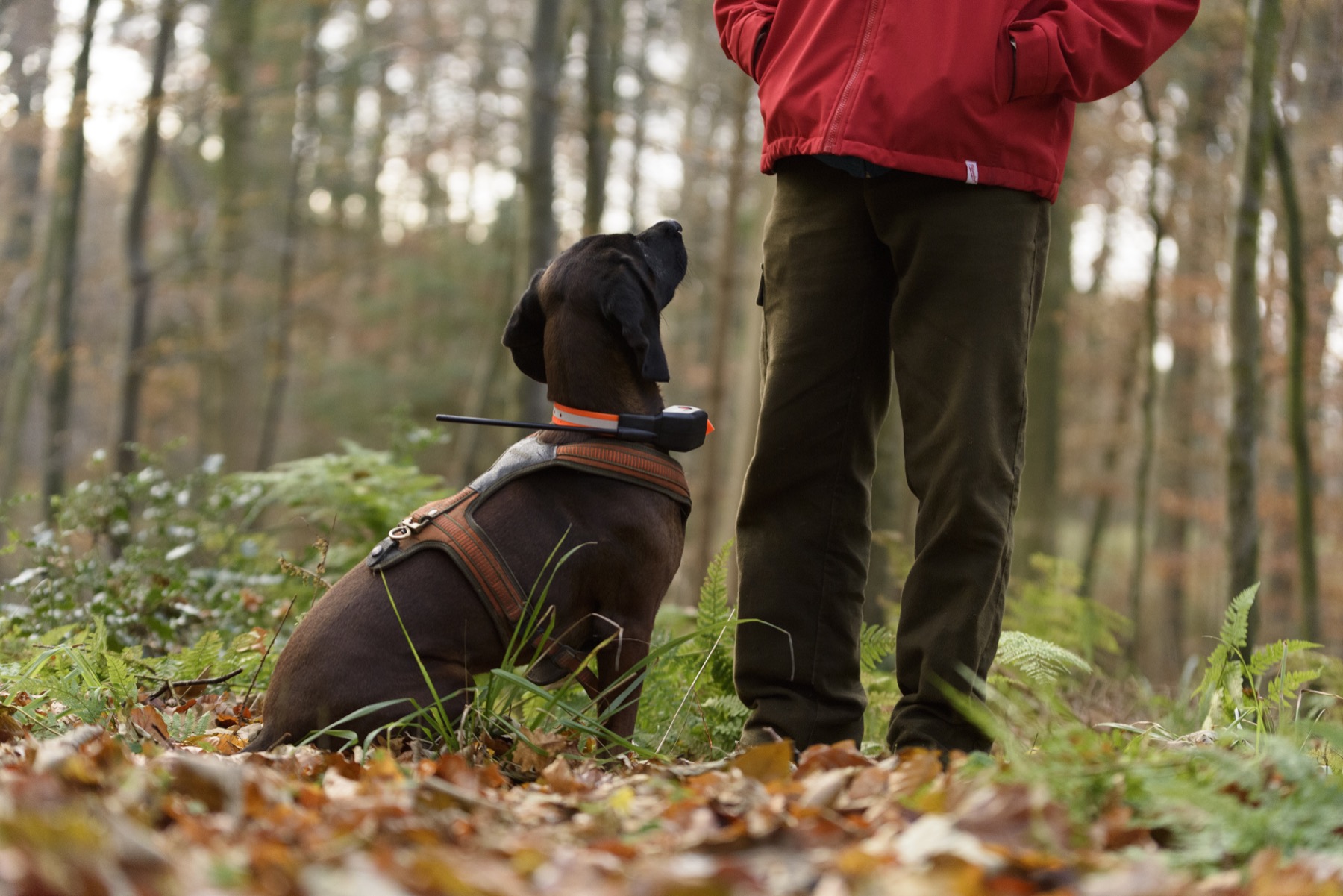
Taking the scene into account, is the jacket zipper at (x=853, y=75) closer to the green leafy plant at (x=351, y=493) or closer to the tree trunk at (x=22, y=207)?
the green leafy plant at (x=351, y=493)

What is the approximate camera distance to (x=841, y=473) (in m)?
3.13

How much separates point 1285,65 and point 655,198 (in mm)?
12174

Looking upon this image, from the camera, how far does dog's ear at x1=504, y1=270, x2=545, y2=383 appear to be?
3475 millimetres

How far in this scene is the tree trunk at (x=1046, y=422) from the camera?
30.3 ft

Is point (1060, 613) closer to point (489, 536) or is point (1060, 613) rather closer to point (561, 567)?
point (561, 567)

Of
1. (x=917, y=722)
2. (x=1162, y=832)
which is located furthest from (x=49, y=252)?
(x=1162, y=832)

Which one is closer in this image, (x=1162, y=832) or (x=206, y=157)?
(x=1162, y=832)

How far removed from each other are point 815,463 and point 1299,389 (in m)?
4.06

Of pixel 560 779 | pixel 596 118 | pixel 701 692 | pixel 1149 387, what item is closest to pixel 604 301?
pixel 701 692

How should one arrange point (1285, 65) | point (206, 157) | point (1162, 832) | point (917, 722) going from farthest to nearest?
point (206, 157) < point (1285, 65) < point (917, 722) < point (1162, 832)

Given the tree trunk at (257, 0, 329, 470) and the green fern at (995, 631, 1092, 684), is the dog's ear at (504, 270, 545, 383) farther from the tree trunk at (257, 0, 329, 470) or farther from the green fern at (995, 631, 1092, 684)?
the tree trunk at (257, 0, 329, 470)

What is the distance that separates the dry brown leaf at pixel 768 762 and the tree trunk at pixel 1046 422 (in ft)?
23.6

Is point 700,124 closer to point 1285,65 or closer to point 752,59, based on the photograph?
point 1285,65

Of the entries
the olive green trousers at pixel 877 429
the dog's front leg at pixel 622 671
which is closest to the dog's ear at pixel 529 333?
the olive green trousers at pixel 877 429
